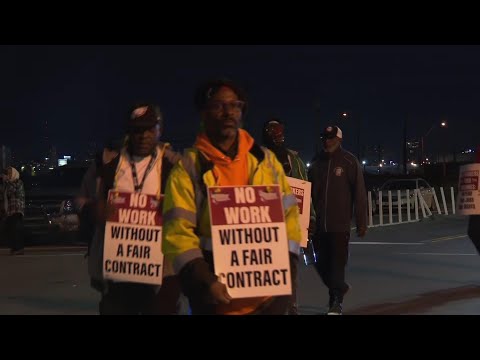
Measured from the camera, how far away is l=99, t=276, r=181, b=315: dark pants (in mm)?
Result: 4848

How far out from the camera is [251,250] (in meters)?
3.77

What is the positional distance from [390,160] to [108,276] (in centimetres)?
12918

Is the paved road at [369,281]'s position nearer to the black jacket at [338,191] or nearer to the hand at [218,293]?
the black jacket at [338,191]

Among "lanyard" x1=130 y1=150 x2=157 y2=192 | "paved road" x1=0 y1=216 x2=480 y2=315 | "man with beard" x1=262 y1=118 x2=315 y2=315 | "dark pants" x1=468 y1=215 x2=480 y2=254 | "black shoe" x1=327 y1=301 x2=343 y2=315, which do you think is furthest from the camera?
"dark pants" x1=468 y1=215 x2=480 y2=254

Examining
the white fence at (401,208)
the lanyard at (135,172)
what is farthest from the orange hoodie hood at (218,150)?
the white fence at (401,208)

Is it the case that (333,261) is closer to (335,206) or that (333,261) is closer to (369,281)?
(335,206)

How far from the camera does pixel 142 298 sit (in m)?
4.86

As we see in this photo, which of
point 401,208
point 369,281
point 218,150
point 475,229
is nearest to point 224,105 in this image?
point 218,150

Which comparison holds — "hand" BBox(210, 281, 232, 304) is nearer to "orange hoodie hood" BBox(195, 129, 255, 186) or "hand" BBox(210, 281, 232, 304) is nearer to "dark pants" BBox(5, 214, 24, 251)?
"orange hoodie hood" BBox(195, 129, 255, 186)

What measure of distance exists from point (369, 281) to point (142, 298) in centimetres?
593

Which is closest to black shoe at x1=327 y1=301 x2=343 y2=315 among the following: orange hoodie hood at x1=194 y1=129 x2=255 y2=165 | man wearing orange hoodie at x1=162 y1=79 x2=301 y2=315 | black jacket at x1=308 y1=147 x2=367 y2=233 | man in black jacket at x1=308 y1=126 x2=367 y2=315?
man in black jacket at x1=308 y1=126 x2=367 y2=315
